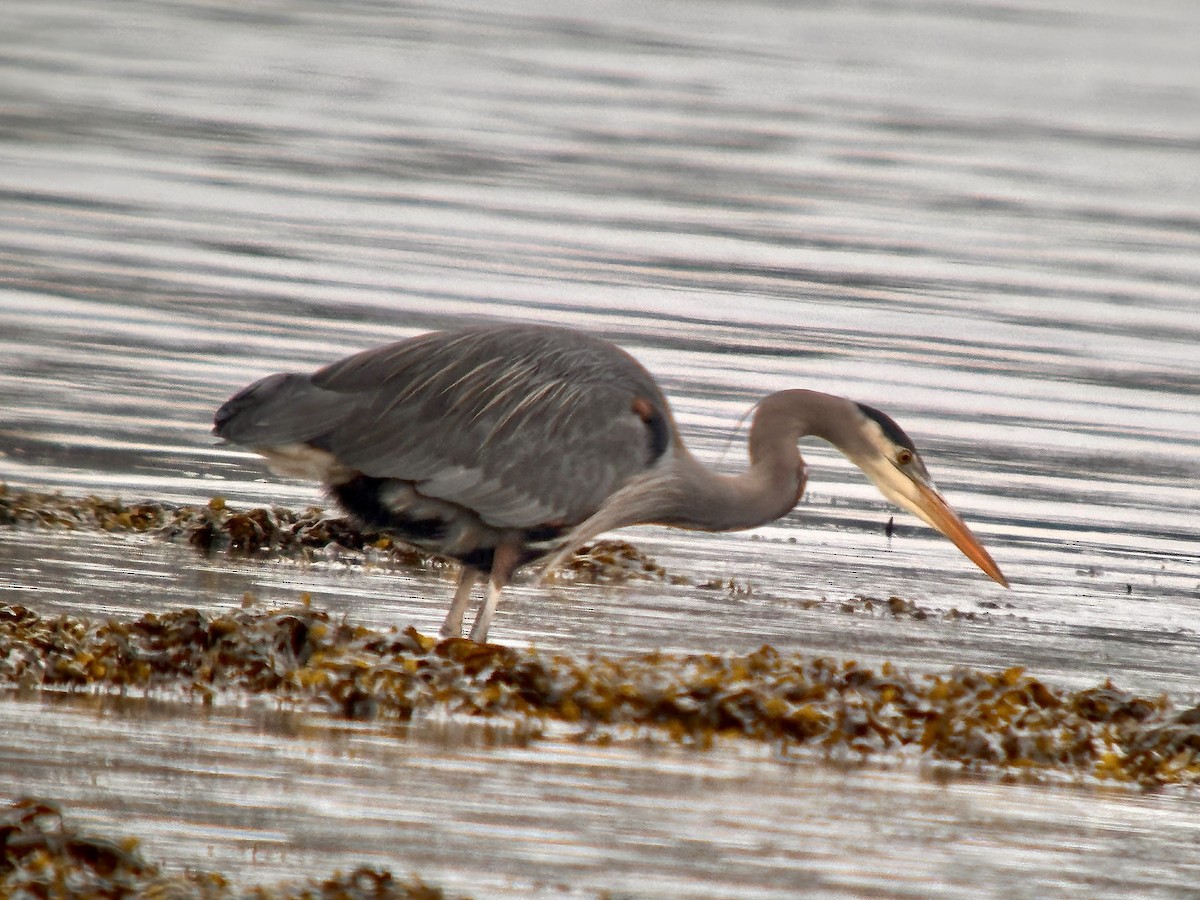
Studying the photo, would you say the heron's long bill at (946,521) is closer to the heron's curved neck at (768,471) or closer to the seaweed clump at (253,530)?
the heron's curved neck at (768,471)

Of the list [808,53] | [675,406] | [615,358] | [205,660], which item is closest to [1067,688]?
[615,358]

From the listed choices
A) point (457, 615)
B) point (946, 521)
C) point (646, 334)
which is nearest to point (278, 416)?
point (457, 615)

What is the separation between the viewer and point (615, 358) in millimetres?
9117

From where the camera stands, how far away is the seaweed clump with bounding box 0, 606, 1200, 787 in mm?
7141

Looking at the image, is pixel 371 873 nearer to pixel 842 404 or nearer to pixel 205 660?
pixel 205 660

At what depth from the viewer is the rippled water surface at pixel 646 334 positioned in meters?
5.81

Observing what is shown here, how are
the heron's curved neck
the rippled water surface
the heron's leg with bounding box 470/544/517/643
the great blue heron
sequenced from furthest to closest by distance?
the heron's curved neck → the great blue heron → the heron's leg with bounding box 470/544/517/643 → the rippled water surface

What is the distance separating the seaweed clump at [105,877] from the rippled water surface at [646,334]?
217 mm

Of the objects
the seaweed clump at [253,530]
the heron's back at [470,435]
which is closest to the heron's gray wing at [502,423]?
the heron's back at [470,435]

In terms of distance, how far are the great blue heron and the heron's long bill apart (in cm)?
106

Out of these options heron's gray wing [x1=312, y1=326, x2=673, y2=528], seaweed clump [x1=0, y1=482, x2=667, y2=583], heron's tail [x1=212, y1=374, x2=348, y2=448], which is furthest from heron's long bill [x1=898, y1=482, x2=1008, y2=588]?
heron's tail [x1=212, y1=374, x2=348, y2=448]

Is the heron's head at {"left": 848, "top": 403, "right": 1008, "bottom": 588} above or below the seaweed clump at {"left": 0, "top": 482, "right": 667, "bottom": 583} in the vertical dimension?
above

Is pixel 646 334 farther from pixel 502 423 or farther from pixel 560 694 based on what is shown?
pixel 560 694

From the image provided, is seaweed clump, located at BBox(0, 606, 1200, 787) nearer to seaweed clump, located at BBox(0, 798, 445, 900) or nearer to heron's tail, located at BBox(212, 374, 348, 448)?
heron's tail, located at BBox(212, 374, 348, 448)
